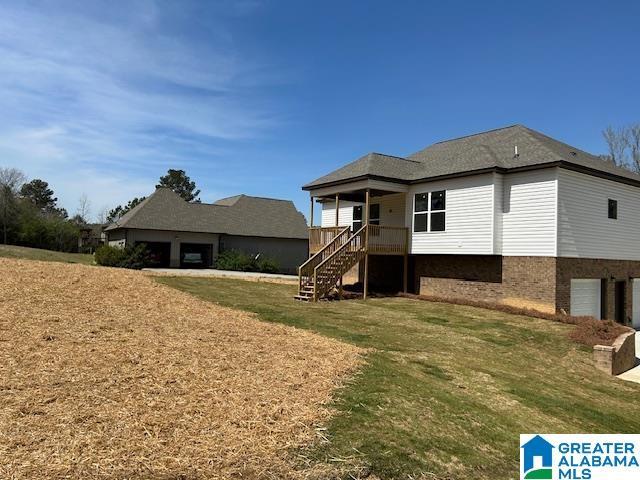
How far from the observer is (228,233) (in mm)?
38656

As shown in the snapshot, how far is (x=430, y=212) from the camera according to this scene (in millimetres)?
19469

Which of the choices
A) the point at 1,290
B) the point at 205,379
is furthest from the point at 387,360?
the point at 1,290

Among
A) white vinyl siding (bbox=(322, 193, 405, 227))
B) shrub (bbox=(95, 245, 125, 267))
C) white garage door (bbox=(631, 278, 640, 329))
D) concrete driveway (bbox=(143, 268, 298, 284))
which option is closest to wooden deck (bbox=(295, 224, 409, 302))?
white vinyl siding (bbox=(322, 193, 405, 227))

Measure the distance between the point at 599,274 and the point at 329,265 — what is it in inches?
398

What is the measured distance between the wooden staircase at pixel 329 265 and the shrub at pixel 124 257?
16308mm

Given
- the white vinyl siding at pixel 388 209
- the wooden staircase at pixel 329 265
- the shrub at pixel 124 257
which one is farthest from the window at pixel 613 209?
the shrub at pixel 124 257

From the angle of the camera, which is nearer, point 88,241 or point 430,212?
point 430,212

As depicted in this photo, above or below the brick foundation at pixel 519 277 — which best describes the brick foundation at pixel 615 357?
below

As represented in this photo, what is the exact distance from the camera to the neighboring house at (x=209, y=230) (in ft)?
117

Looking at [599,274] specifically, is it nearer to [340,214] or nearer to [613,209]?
[613,209]

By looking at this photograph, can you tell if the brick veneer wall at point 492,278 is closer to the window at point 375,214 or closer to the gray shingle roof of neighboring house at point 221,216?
the window at point 375,214

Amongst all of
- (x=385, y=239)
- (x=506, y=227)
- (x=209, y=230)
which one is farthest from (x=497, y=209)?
(x=209, y=230)

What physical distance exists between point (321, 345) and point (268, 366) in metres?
1.99

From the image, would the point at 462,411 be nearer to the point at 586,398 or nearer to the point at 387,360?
the point at 387,360
